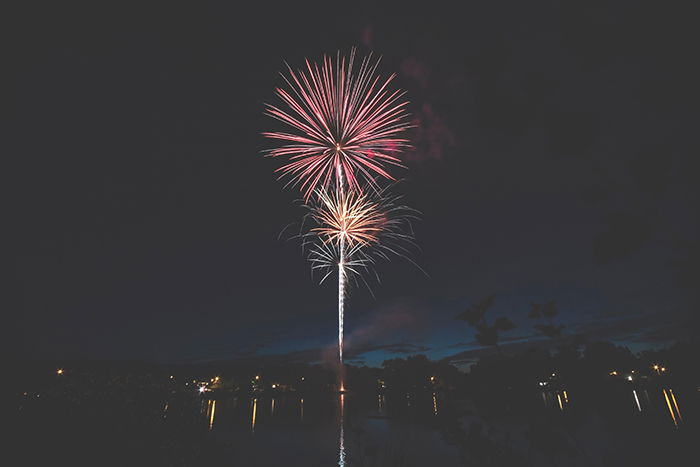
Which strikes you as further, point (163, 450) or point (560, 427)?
point (560, 427)

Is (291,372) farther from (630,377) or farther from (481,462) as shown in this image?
(481,462)

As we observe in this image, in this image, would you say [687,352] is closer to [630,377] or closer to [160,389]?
[630,377]

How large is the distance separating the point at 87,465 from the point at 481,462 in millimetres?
9805

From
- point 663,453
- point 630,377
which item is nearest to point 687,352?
point 630,377

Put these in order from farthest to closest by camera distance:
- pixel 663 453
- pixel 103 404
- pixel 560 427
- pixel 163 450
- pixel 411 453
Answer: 1. pixel 411 453
2. pixel 663 453
3. pixel 103 404
4. pixel 560 427
5. pixel 163 450

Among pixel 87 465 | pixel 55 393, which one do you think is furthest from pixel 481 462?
pixel 55 393

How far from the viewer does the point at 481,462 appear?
30.9 ft

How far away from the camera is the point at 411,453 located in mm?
24453

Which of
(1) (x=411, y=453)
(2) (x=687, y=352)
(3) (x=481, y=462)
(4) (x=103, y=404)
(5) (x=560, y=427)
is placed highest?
(2) (x=687, y=352)

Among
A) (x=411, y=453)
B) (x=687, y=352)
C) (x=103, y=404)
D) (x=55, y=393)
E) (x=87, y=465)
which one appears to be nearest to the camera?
(x=87, y=465)

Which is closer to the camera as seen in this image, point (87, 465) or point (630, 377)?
point (87, 465)

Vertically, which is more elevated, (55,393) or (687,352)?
(687,352)

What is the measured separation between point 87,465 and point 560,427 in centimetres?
1226

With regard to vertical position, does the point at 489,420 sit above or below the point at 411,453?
above
